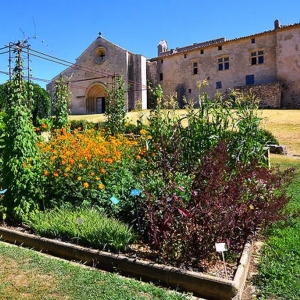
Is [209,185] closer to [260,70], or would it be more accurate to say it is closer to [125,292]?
[125,292]

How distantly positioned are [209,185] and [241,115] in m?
2.15

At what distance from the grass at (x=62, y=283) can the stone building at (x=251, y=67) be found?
85.4 ft

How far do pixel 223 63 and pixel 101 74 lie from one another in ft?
43.1

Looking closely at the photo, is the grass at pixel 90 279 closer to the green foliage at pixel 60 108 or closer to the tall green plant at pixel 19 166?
the tall green plant at pixel 19 166

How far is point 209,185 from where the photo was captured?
3.16 metres

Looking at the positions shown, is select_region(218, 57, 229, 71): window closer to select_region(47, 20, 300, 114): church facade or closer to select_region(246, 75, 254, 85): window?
select_region(47, 20, 300, 114): church facade

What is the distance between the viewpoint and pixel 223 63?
29891 millimetres

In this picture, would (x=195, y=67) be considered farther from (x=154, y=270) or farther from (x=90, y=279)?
(x=90, y=279)

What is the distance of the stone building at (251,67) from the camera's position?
87.7 feet

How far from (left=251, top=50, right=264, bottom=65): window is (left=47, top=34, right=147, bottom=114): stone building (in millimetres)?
10984

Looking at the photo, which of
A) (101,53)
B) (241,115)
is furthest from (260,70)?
(241,115)

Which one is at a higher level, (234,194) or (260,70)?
(260,70)

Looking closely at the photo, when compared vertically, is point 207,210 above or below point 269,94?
below

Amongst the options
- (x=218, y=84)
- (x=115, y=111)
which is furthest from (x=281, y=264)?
(x=218, y=84)
